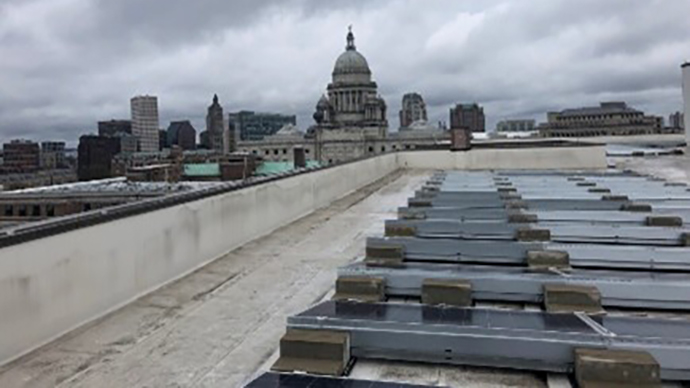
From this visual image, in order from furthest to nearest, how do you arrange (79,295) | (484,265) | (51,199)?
(51,199)
(484,265)
(79,295)

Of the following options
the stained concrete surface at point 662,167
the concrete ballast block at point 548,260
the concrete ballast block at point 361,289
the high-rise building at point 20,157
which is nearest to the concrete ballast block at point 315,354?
the concrete ballast block at point 361,289

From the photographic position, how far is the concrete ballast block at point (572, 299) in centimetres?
462

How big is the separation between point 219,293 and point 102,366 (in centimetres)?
207

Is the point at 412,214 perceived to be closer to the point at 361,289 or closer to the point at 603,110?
the point at 361,289

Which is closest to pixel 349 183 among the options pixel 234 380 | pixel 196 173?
pixel 234 380

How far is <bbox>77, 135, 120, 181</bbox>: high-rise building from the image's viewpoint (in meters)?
69.3

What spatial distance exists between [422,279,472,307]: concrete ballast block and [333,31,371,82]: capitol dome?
140 m

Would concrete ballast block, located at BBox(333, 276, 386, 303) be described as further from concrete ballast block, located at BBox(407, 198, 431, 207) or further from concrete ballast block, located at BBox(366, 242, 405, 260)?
Answer: concrete ballast block, located at BBox(407, 198, 431, 207)

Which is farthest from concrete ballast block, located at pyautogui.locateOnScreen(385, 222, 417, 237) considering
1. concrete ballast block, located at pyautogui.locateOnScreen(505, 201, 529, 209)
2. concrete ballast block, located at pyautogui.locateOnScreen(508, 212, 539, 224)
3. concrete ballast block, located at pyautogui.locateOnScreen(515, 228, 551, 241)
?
concrete ballast block, located at pyautogui.locateOnScreen(505, 201, 529, 209)

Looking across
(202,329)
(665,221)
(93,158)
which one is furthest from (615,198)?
(93,158)

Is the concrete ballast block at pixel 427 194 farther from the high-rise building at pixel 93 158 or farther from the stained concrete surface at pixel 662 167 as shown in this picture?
the high-rise building at pixel 93 158

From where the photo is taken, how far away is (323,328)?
4.20 metres

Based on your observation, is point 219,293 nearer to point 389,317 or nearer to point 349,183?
point 389,317

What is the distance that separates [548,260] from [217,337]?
10.9 ft
